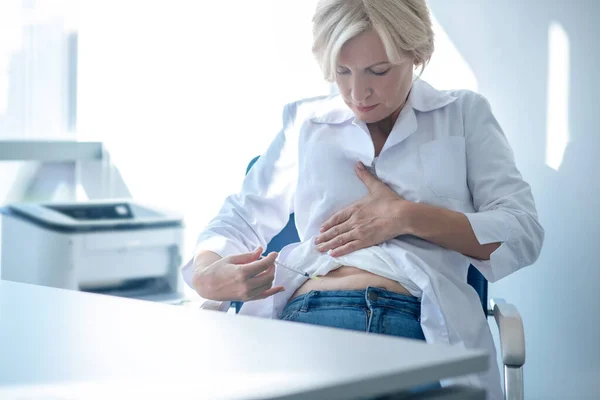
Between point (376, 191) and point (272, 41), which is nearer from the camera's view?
point (376, 191)

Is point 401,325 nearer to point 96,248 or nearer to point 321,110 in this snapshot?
point 321,110

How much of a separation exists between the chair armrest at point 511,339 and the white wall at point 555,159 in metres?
0.65

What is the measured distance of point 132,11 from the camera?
12.0 ft

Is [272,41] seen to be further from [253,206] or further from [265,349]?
[265,349]

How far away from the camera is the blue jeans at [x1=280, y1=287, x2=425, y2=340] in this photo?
1.45 meters

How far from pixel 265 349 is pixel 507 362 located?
82 cm

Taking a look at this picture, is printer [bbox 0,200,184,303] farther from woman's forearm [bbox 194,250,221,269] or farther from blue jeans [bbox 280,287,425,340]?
blue jeans [bbox 280,287,425,340]

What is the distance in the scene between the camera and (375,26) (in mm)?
1593

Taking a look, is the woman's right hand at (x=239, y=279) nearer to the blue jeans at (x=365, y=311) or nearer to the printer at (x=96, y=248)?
the blue jeans at (x=365, y=311)

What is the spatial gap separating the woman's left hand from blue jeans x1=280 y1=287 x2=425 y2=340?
11cm

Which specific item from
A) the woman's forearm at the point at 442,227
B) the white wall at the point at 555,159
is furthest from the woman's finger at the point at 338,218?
the white wall at the point at 555,159

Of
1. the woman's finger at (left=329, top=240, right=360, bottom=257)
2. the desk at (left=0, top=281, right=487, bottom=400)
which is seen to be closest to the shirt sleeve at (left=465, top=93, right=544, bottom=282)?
the woman's finger at (left=329, top=240, right=360, bottom=257)

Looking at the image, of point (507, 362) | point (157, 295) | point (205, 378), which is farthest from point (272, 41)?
point (205, 378)

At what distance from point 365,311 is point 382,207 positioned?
23cm
